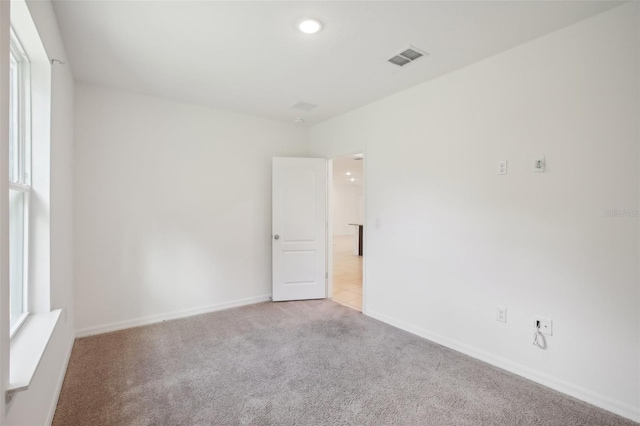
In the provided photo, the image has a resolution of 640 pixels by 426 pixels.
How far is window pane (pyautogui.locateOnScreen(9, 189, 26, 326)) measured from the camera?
1.72 m

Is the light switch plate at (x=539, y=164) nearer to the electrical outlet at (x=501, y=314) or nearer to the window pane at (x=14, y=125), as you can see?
the electrical outlet at (x=501, y=314)

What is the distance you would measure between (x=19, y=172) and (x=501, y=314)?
3.50 metres

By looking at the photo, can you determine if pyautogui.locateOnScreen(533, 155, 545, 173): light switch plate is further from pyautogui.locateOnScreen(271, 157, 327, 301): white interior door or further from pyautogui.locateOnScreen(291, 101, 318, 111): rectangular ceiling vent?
pyautogui.locateOnScreen(271, 157, 327, 301): white interior door

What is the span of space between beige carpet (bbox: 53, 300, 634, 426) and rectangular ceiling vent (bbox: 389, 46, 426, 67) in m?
2.52

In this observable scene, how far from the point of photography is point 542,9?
194 cm

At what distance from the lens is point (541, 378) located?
225 cm

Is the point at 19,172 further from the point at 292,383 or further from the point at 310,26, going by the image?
the point at 292,383

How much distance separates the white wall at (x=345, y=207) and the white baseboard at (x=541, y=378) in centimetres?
1024

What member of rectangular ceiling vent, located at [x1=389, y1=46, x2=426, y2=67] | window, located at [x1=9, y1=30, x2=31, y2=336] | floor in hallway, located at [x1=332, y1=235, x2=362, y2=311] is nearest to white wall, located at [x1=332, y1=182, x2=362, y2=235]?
floor in hallway, located at [x1=332, y1=235, x2=362, y2=311]

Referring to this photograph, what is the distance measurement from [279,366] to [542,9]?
3.10 m

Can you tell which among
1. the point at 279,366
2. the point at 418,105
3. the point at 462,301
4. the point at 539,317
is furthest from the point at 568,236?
the point at 279,366

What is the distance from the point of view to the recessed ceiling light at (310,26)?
2.07 m

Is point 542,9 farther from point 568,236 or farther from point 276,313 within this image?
point 276,313

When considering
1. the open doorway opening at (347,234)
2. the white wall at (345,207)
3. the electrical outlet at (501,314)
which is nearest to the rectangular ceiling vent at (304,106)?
the open doorway opening at (347,234)
